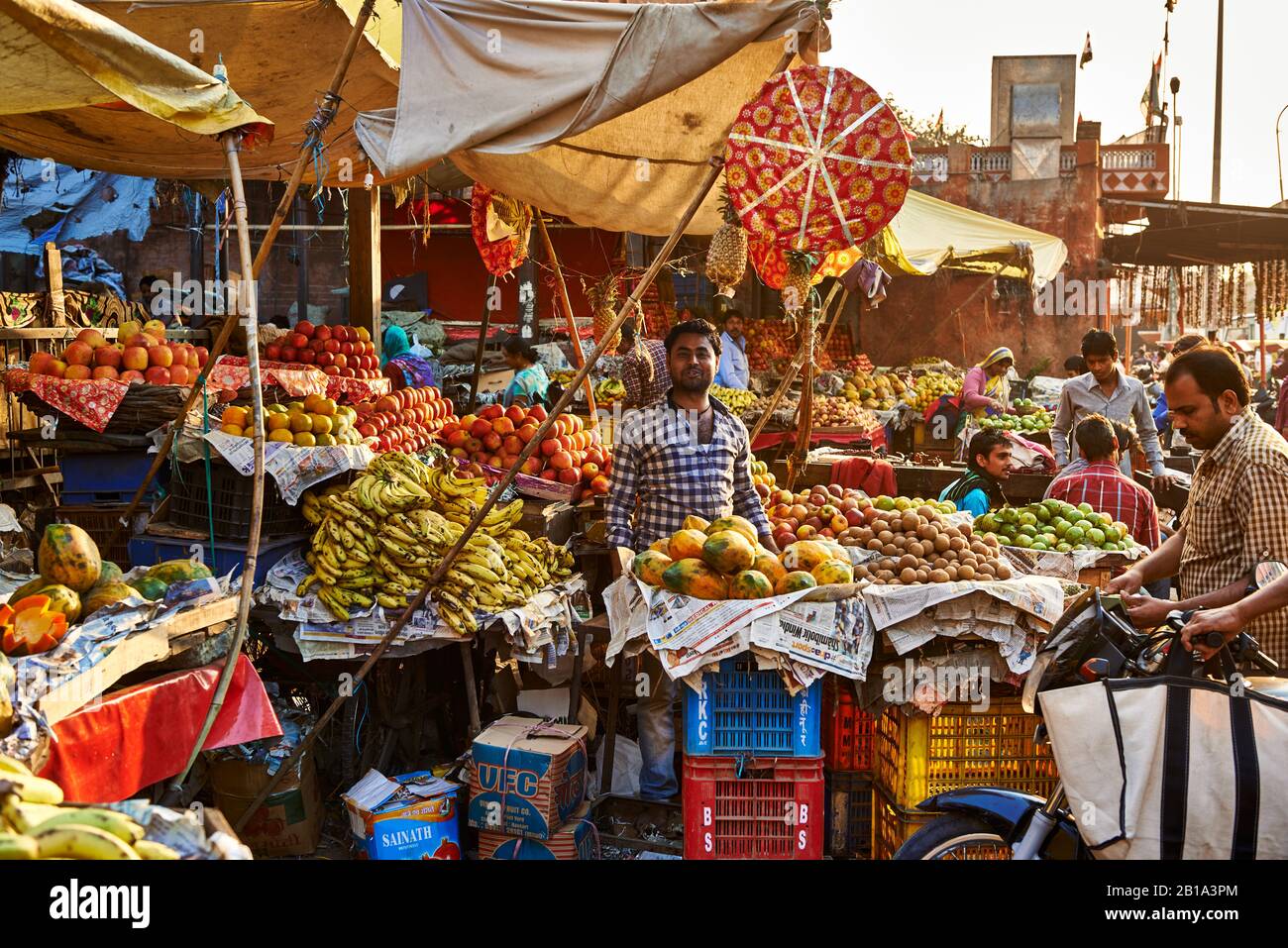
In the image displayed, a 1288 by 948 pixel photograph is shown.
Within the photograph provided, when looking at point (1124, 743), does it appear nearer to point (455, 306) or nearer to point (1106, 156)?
point (455, 306)

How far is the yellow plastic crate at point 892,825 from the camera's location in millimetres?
3654

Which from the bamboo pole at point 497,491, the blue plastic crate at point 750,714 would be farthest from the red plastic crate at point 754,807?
the bamboo pole at point 497,491

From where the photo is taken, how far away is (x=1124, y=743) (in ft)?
8.57

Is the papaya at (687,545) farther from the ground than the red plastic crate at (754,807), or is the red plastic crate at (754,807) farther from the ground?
the papaya at (687,545)

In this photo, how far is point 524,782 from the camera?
4.19 meters

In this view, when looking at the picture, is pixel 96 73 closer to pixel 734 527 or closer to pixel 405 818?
pixel 734 527

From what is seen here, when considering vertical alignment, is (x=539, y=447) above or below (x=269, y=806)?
above

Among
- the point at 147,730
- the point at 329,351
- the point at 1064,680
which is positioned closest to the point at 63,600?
the point at 147,730

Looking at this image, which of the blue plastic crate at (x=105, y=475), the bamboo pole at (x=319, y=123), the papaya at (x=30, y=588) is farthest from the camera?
the blue plastic crate at (x=105, y=475)

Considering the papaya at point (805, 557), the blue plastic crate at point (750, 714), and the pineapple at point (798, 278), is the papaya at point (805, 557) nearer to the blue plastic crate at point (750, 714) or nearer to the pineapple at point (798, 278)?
the blue plastic crate at point (750, 714)

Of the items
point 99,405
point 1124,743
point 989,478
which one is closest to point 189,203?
point 99,405

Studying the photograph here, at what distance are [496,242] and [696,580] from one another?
436 centimetres

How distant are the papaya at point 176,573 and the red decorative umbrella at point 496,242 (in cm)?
393
